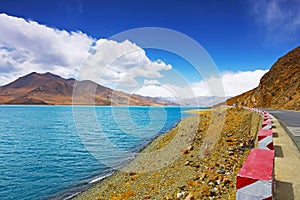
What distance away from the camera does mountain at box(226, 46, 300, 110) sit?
147ft

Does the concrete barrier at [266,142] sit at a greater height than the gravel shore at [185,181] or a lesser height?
greater

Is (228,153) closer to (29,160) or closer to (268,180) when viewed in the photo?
(268,180)

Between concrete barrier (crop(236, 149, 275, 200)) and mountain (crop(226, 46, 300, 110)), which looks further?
mountain (crop(226, 46, 300, 110))

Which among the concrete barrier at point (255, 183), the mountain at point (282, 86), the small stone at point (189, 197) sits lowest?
the small stone at point (189, 197)

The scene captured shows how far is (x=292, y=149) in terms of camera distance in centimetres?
849

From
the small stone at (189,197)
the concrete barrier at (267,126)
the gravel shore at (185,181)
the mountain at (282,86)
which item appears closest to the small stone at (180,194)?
the gravel shore at (185,181)

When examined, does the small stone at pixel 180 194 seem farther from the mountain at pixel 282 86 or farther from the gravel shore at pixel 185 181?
the mountain at pixel 282 86

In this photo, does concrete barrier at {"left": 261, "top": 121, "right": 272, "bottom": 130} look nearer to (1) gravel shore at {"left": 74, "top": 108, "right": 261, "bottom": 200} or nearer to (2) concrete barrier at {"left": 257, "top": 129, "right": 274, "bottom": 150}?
(1) gravel shore at {"left": 74, "top": 108, "right": 261, "bottom": 200}

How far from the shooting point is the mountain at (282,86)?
4484cm

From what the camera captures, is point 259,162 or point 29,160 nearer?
point 259,162

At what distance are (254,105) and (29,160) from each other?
181 feet

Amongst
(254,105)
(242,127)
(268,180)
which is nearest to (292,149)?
(268,180)

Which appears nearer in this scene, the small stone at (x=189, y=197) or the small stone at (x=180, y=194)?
the small stone at (x=189, y=197)

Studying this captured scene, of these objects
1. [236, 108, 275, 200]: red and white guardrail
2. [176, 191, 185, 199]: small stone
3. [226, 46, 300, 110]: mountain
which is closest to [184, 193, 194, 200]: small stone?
[176, 191, 185, 199]: small stone
